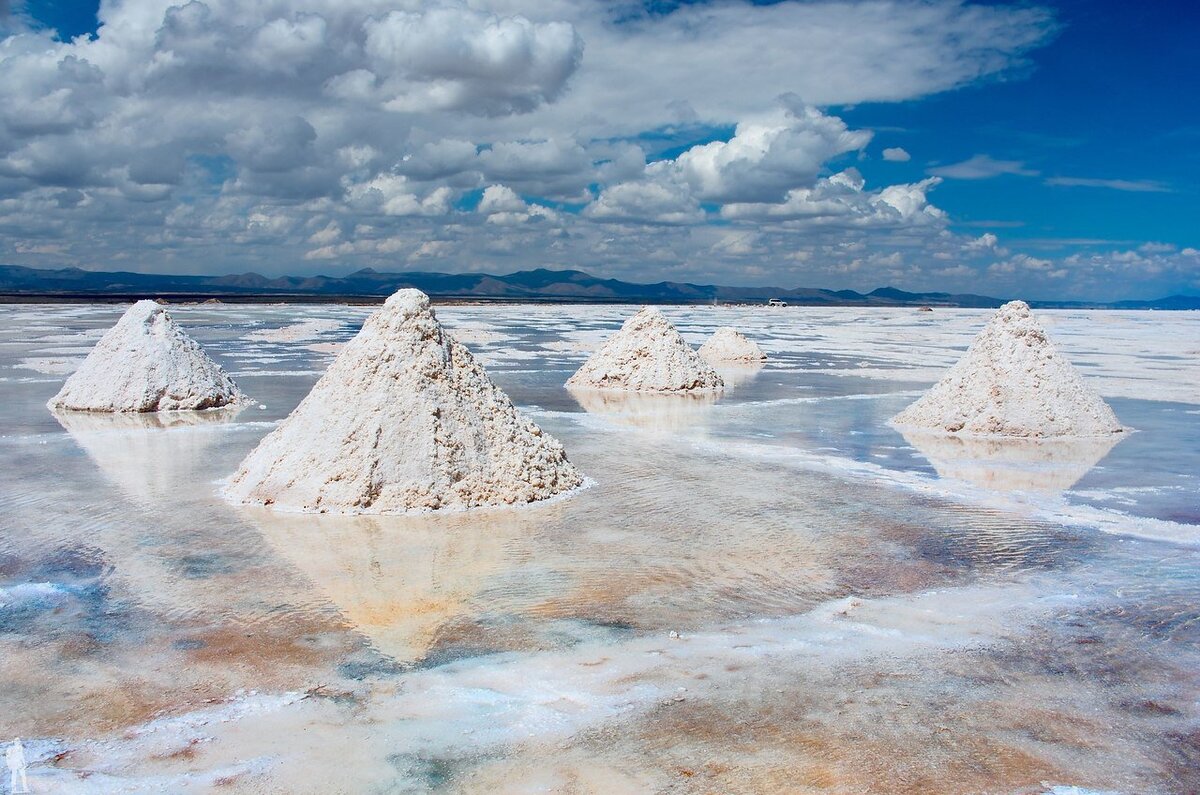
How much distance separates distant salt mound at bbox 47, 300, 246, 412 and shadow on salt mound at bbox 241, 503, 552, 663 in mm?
6586

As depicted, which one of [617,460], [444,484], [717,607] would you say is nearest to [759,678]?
[717,607]

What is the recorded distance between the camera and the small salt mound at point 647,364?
16906 mm

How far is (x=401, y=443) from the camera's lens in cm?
775

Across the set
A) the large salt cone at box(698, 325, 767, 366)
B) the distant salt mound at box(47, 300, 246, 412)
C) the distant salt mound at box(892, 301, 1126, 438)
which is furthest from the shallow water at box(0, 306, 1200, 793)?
the large salt cone at box(698, 325, 767, 366)

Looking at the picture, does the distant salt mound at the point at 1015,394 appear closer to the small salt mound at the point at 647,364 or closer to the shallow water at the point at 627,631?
the shallow water at the point at 627,631

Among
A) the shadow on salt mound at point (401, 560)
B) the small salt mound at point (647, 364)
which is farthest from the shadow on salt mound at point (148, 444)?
the small salt mound at point (647, 364)

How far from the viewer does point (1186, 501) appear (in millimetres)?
8344

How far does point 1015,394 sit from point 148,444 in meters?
10.5

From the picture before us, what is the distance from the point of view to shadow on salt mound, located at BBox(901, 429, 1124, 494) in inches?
364

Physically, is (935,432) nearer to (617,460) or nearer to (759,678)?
(617,460)

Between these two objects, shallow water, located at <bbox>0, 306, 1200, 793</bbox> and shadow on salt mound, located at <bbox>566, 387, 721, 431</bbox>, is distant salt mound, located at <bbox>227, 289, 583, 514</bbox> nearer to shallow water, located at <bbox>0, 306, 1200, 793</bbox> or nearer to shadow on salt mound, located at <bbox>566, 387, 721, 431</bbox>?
shallow water, located at <bbox>0, 306, 1200, 793</bbox>

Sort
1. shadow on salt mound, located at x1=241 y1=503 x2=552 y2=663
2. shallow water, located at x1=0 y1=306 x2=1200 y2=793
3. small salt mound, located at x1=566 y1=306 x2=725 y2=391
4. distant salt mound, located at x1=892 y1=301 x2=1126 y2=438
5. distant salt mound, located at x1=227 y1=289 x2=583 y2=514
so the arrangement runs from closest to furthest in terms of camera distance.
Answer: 1. shallow water, located at x1=0 y1=306 x2=1200 y2=793
2. shadow on salt mound, located at x1=241 y1=503 x2=552 y2=663
3. distant salt mound, located at x1=227 y1=289 x2=583 y2=514
4. distant salt mound, located at x1=892 y1=301 x2=1126 y2=438
5. small salt mound, located at x1=566 y1=306 x2=725 y2=391

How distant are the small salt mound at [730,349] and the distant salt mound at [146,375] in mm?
12493

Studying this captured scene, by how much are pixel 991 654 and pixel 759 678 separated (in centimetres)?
128
